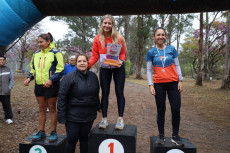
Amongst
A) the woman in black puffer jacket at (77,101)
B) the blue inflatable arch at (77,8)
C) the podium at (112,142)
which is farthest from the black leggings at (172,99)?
the blue inflatable arch at (77,8)

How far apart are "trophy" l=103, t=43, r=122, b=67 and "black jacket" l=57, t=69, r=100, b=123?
0.46 m

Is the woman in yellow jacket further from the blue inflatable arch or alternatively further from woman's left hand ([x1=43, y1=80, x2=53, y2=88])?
the blue inflatable arch

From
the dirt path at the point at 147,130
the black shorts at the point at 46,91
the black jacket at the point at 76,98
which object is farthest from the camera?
the dirt path at the point at 147,130

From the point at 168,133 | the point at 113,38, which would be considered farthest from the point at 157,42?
the point at 168,133

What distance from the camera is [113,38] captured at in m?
3.14

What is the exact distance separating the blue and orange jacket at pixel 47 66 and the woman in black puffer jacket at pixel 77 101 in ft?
1.32

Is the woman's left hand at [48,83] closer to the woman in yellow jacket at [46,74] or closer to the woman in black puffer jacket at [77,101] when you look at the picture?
the woman in yellow jacket at [46,74]

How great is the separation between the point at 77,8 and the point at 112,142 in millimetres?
2636

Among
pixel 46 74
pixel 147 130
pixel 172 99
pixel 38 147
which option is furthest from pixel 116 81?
pixel 147 130

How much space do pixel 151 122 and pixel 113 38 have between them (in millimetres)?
3837

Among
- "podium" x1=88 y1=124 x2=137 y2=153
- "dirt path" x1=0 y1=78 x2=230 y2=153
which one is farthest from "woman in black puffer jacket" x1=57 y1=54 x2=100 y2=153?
"dirt path" x1=0 y1=78 x2=230 y2=153

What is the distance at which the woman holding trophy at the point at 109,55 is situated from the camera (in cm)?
310

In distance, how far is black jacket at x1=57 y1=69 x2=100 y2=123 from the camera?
285cm

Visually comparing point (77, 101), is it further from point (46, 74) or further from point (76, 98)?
point (46, 74)
